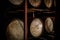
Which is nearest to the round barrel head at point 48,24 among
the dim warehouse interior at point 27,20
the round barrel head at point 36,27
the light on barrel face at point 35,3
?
the dim warehouse interior at point 27,20

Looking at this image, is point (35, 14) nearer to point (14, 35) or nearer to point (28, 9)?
point (28, 9)

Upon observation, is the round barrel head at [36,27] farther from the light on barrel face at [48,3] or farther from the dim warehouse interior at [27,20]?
the light on barrel face at [48,3]

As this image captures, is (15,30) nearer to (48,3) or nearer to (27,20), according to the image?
(27,20)

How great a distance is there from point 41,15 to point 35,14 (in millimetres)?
139

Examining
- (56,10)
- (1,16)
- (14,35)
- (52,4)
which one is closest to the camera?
(1,16)

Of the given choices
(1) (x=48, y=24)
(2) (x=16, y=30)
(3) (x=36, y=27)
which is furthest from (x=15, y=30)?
(1) (x=48, y=24)

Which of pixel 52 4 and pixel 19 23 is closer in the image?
pixel 19 23

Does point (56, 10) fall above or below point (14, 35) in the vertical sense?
above

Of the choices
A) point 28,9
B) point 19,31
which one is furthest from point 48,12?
point 19,31

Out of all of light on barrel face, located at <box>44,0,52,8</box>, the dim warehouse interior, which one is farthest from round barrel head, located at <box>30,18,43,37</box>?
light on barrel face, located at <box>44,0,52,8</box>

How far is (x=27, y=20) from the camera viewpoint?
1.94m

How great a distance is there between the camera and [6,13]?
6.01 ft

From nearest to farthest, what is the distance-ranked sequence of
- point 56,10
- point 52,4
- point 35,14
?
point 35,14 → point 56,10 → point 52,4

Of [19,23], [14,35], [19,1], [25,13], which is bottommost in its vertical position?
[14,35]
